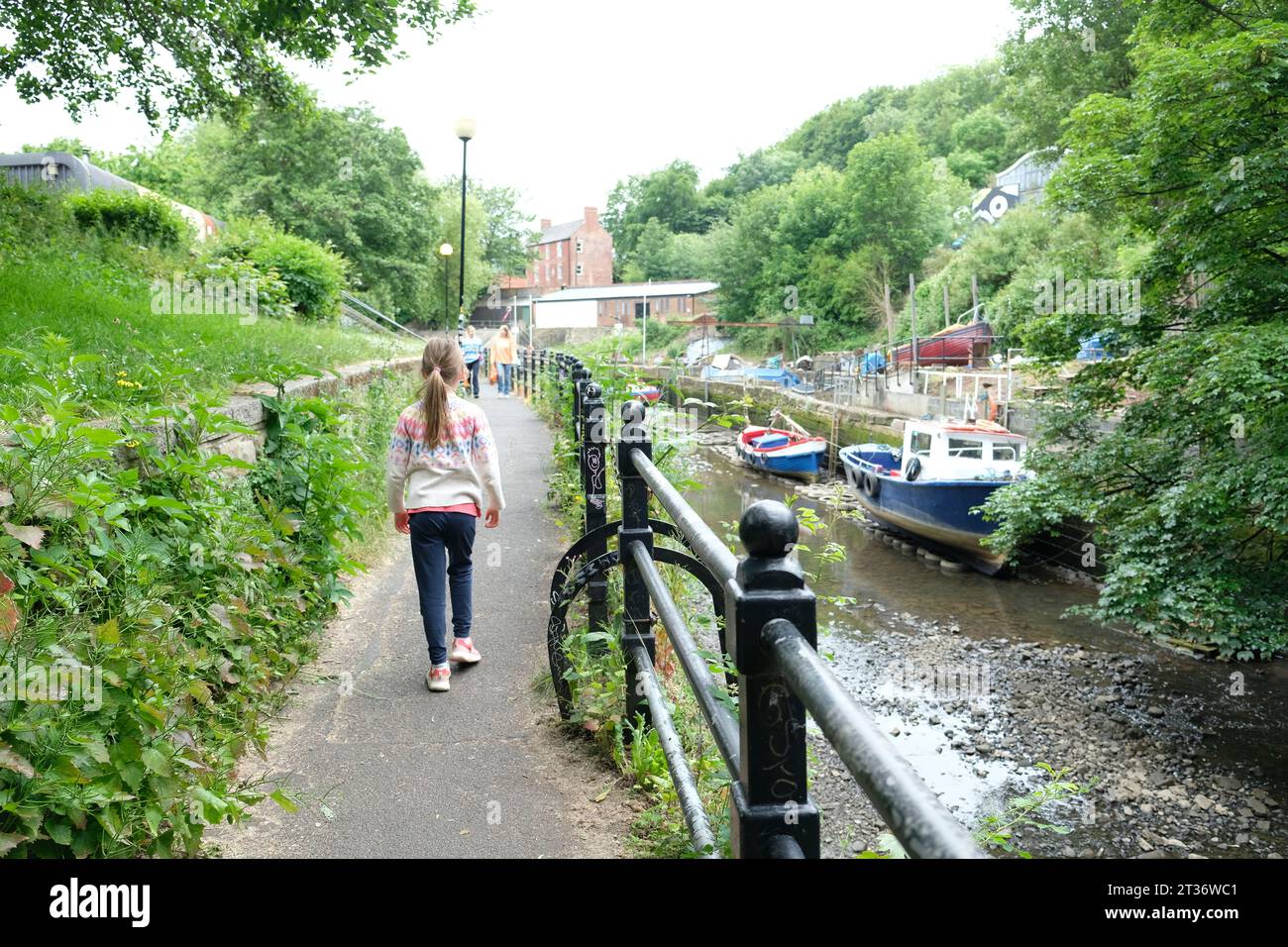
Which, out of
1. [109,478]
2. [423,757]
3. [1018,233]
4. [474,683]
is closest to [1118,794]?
[474,683]

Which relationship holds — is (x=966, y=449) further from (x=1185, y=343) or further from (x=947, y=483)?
(x=1185, y=343)

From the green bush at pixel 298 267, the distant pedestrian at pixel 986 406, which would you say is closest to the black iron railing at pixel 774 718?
the green bush at pixel 298 267

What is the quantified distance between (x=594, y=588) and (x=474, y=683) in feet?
3.33

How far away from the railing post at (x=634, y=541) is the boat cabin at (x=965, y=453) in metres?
17.5

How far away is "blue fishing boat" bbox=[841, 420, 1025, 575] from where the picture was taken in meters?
19.1

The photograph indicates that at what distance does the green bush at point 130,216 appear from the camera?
14.1 meters

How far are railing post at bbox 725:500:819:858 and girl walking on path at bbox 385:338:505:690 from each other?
330 centimetres

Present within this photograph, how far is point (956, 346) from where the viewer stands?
40.3 metres

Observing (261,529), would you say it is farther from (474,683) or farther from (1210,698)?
(1210,698)

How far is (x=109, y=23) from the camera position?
1085 centimetres

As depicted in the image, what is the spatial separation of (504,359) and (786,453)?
31.9 feet

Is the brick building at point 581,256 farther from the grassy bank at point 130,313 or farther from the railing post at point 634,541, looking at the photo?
the railing post at point 634,541

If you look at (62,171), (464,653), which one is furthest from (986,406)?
(464,653)
